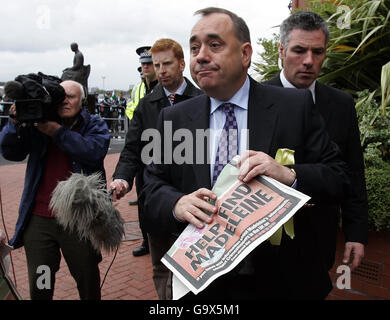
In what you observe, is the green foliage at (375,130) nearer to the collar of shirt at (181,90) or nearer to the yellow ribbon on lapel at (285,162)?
the collar of shirt at (181,90)

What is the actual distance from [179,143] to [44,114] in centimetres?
125

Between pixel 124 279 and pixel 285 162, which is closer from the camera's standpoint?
pixel 285 162

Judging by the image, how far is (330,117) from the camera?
8.12 feet

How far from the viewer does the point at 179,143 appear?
6.06 ft

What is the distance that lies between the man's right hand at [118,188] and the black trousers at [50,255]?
42 cm

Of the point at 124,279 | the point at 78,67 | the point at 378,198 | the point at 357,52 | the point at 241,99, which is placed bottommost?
the point at 124,279

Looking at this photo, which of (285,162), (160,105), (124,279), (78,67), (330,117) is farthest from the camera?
(78,67)

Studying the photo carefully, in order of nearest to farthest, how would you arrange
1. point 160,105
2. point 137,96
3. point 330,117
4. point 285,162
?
point 285,162 → point 330,117 → point 160,105 → point 137,96

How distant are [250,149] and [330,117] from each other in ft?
3.30

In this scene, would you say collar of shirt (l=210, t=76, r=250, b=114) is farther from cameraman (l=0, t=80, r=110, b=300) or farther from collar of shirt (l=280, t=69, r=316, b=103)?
cameraman (l=0, t=80, r=110, b=300)

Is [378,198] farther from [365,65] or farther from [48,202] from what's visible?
[48,202]

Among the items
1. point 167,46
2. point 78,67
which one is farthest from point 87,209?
point 78,67

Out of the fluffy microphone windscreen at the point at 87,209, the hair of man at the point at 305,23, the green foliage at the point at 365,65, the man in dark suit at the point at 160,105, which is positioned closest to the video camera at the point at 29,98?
the fluffy microphone windscreen at the point at 87,209

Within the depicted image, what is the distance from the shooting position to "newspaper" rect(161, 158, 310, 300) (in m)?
1.40
